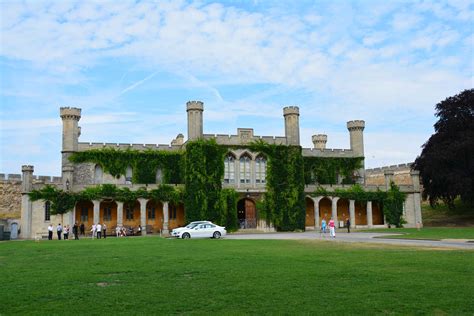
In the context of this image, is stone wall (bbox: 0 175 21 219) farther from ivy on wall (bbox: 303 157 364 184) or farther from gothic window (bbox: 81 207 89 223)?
ivy on wall (bbox: 303 157 364 184)

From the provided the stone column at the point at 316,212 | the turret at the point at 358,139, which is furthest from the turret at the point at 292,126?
the turret at the point at 358,139

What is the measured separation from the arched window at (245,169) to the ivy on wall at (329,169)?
752 centimetres

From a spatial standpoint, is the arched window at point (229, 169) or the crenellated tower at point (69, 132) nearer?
the crenellated tower at point (69, 132)

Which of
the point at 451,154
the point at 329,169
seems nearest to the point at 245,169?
the point at 329,169

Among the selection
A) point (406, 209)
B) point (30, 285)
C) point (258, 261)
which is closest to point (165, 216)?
point (406, 209)

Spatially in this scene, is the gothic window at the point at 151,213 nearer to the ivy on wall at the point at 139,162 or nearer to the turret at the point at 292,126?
the ivy on wall at the point at 139,162

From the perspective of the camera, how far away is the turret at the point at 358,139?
6056 cm

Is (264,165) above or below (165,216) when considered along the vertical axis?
above

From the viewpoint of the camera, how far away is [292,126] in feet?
181

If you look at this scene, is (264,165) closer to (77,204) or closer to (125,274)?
(77,204)

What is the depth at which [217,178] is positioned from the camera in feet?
170

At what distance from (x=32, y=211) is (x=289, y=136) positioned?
26228mm

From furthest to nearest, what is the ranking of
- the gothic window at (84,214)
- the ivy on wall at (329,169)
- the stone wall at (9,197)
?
the stone wall at (9,197)
the ivy on wall at (329,169)
the gothic window at (84,214)

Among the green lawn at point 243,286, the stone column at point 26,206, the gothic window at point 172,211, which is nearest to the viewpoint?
the green lawn at point 243,286
